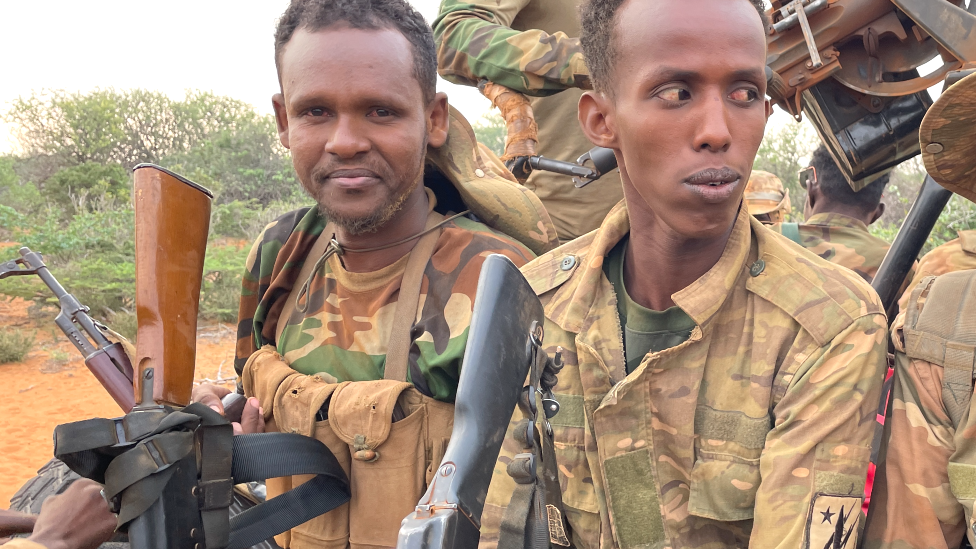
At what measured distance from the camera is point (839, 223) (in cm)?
415

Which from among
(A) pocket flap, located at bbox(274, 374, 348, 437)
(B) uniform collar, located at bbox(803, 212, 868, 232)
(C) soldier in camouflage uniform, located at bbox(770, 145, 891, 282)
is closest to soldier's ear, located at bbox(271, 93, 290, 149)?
(A) pocket flap, located at bbox(274, 374, 348, 437)

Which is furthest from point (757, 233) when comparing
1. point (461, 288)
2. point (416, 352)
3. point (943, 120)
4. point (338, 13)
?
point (338, 13)

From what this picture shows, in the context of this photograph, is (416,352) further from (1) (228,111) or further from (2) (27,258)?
(1) (228,111)

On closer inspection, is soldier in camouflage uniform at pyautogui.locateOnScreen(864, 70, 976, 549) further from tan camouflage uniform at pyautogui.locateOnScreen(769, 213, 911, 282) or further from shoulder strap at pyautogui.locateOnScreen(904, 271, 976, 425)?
tan camouflage uniform at pyautogui.locateOnScreen(769, 213, 911, 282)

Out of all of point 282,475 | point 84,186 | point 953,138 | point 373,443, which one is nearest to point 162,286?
point 282,475

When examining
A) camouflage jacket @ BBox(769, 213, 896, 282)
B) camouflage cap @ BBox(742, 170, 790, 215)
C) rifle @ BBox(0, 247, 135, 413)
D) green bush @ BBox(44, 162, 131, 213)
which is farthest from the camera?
green bush @ BBox(44, 162, 131, 213)

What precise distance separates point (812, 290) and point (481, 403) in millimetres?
912

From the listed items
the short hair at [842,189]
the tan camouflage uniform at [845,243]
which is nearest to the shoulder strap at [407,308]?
the tan camouflage uniform at [845,243]

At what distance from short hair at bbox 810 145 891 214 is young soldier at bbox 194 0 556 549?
2397mm

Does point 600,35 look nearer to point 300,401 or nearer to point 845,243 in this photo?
point 300,401

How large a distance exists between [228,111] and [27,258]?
72.3ft

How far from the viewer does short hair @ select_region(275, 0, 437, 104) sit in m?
2.30

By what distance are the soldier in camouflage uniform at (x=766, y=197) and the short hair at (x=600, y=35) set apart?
4130 mm

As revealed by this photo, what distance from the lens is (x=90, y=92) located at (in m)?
21.4
